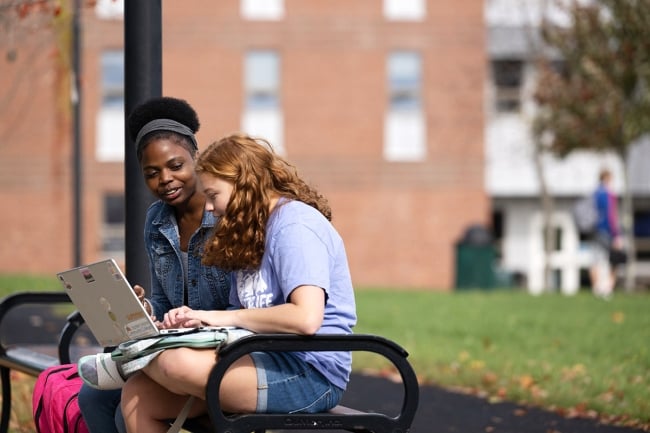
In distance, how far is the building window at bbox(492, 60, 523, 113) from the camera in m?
39.2

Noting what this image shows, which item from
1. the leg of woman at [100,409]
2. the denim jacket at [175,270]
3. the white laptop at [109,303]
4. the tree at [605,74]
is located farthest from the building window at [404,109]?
the white laptop at [109,303]

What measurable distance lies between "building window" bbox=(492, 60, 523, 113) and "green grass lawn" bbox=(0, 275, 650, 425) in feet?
68.7

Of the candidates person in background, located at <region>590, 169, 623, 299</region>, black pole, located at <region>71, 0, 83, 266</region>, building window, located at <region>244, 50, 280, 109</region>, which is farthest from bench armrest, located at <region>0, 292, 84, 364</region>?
building window, located at <region>244, 50, 280, 109</region>

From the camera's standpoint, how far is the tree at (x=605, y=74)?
78.7ft

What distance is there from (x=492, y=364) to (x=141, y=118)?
5.86 metres

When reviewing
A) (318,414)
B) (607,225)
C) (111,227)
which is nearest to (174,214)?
(318,414)

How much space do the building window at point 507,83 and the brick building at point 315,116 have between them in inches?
145

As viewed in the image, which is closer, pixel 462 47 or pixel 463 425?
pixel 463 425

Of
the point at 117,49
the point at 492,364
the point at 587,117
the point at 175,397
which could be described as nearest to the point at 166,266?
the point at 175,397

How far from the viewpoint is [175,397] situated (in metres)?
4.31

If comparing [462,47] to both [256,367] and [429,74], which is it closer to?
[429,74]

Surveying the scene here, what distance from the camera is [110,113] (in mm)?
35406

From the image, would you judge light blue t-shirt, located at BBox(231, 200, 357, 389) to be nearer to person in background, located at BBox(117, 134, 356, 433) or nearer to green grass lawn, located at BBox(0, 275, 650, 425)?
person in background, located at BBox(117, 134, 356, 433)

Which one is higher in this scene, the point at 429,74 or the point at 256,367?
the point at 429,74
